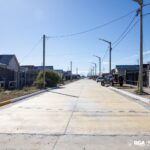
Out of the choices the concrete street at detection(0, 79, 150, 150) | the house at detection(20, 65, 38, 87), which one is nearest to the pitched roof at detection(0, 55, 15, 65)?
the house at detection(20, 65, 38, 87)

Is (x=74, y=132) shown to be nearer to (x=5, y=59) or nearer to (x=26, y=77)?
(x=5, y=59)

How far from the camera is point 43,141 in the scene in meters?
9.80

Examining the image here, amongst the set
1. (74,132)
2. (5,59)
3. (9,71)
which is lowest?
(74,132)

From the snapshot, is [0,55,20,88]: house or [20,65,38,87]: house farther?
[20,65,38,87]: house

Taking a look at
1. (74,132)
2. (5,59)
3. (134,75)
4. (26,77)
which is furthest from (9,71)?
(74,132)

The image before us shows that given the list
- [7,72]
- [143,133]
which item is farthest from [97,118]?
[7,72]

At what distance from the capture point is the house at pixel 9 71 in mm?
58000

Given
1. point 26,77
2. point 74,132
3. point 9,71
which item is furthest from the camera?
point 26,77

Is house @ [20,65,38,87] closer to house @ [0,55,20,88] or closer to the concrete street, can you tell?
house @ [0,55,20,88]

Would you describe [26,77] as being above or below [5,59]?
below

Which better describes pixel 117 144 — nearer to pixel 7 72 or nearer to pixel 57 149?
pixel 57 149

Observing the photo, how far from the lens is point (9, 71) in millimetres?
61750

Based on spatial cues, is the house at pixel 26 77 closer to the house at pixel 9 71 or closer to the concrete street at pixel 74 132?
the house at pixel 9 71

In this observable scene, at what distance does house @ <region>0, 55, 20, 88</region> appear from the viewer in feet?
190
